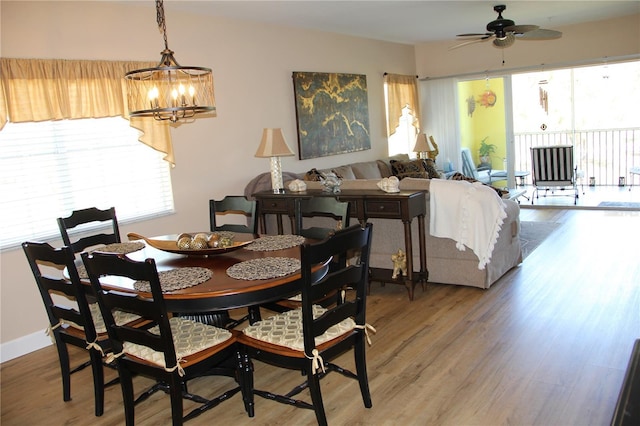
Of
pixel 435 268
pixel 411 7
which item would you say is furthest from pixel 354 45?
pixel 435 268

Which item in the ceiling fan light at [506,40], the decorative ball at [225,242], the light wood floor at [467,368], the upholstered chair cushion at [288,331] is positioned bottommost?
→ the light wood floor at [467,368]

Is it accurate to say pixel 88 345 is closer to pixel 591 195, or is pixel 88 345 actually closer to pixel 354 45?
pixel 354 45

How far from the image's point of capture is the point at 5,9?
380cm

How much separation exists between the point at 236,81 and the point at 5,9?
7.27 ft

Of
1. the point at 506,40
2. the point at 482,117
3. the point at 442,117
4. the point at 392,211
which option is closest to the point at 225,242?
the point at 392,211

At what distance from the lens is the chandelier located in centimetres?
277

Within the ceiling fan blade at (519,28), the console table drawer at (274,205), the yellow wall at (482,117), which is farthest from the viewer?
the yellow wall at (482,117)

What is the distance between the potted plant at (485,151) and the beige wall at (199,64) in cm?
412

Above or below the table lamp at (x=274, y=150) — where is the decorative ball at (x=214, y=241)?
below

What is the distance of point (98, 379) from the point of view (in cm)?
287

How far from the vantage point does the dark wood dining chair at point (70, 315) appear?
2697mm

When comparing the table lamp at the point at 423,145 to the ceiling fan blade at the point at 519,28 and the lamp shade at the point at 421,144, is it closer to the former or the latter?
the lamp shade at the point at 421,144

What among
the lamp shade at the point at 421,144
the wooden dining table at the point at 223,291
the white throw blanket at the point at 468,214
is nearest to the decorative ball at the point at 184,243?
the wooden dining table at the point at 223,291

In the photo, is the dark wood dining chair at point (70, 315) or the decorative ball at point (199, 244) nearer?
the dark wood dining chair at point (70, 315)
